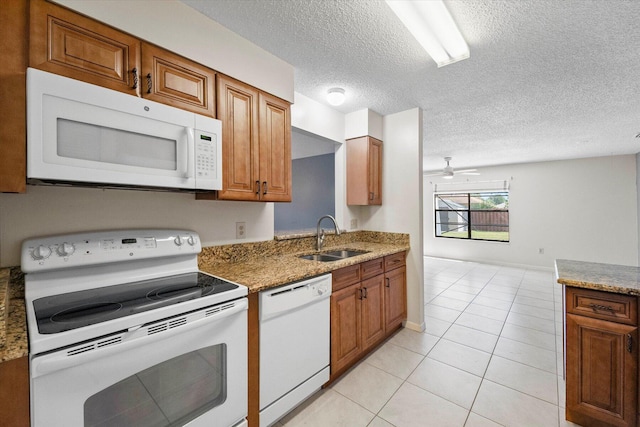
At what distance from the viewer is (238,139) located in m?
1.77

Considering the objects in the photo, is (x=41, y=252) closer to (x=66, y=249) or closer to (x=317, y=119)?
(x=66, y=249)

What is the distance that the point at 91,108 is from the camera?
1.15 meters

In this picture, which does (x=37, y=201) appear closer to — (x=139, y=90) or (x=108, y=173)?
(x=108, y=173)

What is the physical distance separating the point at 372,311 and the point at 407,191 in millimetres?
1365

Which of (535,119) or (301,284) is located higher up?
(535,119)

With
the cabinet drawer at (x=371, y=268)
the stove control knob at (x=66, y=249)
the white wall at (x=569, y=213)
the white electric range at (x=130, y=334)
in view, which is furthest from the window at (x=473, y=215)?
the stove control knob at (x=66, y=249)

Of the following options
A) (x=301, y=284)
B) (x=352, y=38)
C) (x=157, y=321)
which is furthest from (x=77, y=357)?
(x=352, y=38)

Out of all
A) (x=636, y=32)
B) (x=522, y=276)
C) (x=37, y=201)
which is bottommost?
(x=522, y=276)

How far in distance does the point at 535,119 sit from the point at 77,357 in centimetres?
442

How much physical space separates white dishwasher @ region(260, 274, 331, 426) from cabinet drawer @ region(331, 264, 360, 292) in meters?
0.10

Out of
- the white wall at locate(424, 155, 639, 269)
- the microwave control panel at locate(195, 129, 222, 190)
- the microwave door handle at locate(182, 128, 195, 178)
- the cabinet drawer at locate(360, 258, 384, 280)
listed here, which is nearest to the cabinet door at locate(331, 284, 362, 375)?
the cabinet drawer at locate(360, 258, 384, 280)

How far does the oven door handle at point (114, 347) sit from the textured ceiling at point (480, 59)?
5.39 feet

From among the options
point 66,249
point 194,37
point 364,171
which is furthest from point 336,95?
point 66,249

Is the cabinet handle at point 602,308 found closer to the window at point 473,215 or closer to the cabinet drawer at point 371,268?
the cabinet drawer at point 371,268
